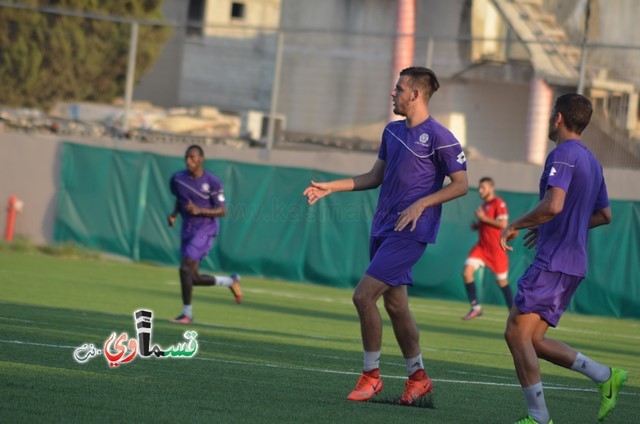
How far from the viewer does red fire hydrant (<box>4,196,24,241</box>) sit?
2569cm

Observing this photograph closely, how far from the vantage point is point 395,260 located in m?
8.63

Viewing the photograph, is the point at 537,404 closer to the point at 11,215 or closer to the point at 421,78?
the point at 421,78

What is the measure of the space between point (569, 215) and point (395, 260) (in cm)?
139

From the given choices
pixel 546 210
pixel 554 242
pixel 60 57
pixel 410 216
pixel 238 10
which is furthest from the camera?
pixel 238 10

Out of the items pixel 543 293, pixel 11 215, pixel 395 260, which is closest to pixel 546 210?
pixel 543 293

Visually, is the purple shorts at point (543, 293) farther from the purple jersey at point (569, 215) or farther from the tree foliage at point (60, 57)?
the tree foliage at point (60, 57)

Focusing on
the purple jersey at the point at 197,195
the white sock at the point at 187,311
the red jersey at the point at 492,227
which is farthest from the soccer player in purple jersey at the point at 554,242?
the red jersey at the point at 492,227

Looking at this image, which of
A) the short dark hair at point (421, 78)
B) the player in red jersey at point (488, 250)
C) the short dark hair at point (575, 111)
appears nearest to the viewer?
the short dark hair at point (575, 111)

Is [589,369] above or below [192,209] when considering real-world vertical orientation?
below

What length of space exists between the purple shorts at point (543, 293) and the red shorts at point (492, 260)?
10.9m

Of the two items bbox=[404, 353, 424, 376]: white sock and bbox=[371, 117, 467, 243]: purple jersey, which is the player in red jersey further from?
bbox=[404, 353, 424, 376]: white sock

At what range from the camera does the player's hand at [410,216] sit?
848 centimetres

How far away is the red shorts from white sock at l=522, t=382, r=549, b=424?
11024 millimetres

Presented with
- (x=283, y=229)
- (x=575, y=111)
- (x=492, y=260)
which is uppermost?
(x=575, y=111)
